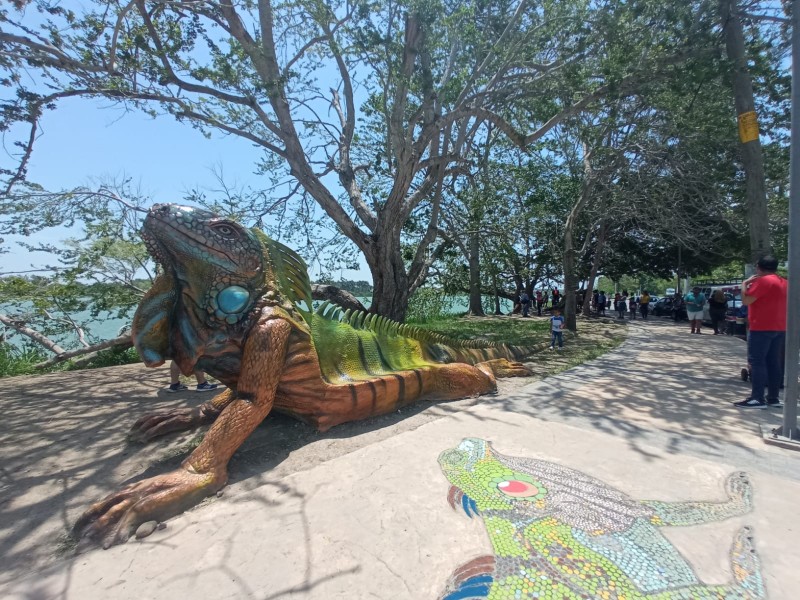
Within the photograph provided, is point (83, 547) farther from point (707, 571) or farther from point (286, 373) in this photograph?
point (707, 571)

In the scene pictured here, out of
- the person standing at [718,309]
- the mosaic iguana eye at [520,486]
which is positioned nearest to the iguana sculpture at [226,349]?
the mosaic iguana eye at [520,486]

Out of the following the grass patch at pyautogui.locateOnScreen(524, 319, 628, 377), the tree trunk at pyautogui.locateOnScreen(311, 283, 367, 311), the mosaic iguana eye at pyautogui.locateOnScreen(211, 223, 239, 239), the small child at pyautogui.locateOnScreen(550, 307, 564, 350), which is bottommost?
the grass patch at pyautogui.locateOnScreen(524, 319, 628, 377)

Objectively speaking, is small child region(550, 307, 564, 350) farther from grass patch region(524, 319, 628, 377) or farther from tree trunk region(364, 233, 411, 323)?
tree trunk region(364, 233, 411, 323)

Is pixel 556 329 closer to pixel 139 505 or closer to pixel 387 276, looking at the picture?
pixel 387 276

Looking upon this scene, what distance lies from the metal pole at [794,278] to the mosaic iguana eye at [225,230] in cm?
495

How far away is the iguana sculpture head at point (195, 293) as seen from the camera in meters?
3.21

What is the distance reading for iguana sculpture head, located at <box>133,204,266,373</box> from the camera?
321 cm

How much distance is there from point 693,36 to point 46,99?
36.6ft

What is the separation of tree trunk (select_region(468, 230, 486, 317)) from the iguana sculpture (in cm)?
796

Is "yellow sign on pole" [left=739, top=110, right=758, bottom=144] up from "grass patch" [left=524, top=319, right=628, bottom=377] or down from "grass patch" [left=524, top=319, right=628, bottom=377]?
up

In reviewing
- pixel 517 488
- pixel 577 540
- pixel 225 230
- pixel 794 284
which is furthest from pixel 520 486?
pixel 794 284

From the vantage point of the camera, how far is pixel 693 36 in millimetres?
6586

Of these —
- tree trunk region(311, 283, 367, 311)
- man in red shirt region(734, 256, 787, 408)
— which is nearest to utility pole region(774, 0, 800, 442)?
man in red shirt region(734, 256, 787, 408)

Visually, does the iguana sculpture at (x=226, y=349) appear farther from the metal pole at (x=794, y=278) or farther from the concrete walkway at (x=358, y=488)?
the metal pole at (x=794, y=278)
